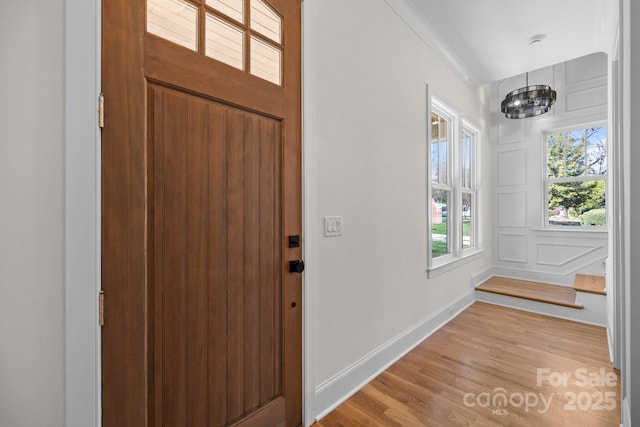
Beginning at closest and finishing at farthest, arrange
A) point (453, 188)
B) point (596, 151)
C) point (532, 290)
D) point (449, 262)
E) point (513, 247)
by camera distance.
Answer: point (449, 262) < point (453, 188) < point (532, 290) < point (596, 151) < point (513, 247)

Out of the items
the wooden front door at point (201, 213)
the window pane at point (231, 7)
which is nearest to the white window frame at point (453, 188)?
the wooden front door at point (201, 213)

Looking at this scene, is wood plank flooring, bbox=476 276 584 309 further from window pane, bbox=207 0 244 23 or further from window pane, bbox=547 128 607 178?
window pane, bbox=207 0 244 23

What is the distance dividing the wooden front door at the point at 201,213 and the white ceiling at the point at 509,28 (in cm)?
171

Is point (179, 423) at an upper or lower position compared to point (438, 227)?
lower

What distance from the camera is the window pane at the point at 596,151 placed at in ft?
12.9

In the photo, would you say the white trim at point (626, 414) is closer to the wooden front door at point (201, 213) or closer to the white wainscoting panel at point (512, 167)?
the wooden front door at point (201, 213)

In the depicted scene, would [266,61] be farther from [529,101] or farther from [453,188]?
[529,101]

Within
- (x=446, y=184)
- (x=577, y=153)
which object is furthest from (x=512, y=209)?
(x=446, y=184)

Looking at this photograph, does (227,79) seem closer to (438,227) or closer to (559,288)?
(438,227)

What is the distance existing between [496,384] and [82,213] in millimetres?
2588

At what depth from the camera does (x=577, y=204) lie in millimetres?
4105

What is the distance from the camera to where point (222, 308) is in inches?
49.3

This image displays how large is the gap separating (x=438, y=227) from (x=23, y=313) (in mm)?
3453

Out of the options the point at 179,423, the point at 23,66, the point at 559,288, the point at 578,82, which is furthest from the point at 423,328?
the point at 578,82
